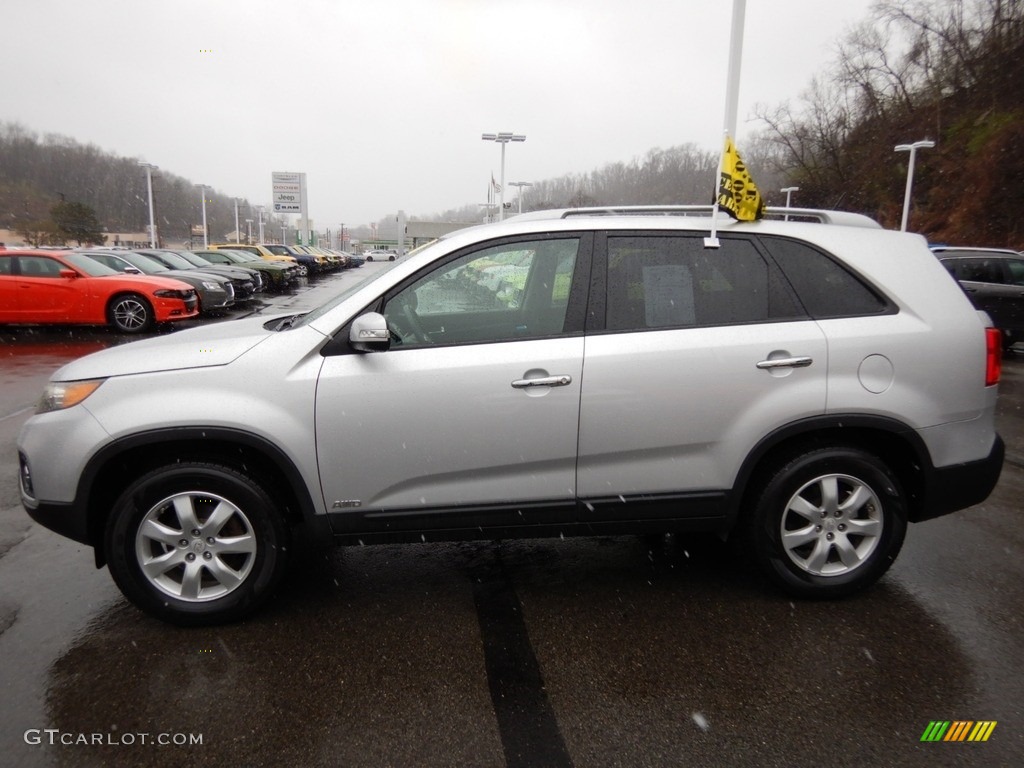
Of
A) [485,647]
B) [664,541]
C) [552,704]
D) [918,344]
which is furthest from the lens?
[664,541]

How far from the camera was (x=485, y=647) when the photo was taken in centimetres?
290

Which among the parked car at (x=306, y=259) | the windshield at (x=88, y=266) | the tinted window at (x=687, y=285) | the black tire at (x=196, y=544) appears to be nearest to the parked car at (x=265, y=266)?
the parked car at (x=306, y=259)

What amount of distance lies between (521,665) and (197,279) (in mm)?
14849

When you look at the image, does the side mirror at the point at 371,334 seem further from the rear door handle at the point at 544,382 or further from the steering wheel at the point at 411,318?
the rear door handle at the point at 544,382

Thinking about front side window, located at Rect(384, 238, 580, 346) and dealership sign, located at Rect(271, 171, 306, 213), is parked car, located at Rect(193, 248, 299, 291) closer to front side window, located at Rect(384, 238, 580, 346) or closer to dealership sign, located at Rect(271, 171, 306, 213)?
front side window, located at Rect(384, 238, 580, 346)

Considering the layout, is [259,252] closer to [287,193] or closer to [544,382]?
[544,382]

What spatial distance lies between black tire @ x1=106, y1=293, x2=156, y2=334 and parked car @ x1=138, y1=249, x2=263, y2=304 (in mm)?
4847

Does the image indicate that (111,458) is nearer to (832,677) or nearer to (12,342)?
(832,677)

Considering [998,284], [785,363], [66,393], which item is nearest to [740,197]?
[785,363]

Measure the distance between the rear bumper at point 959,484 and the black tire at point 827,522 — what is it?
15cm

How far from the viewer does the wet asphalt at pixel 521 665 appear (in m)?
2.33

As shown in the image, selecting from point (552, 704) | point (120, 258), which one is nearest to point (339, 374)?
point (552, 704)

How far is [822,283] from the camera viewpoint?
10.6 ft

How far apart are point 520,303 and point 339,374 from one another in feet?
3.12
